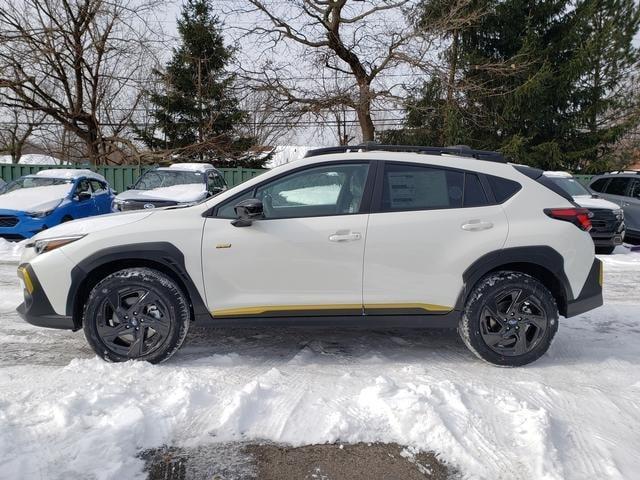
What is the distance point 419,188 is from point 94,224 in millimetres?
2646

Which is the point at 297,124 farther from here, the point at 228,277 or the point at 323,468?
the point at 323,468

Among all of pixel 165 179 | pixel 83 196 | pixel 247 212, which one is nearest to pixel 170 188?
pixel 165 179

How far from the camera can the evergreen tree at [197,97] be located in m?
25.6

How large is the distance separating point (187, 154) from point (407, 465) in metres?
22.9

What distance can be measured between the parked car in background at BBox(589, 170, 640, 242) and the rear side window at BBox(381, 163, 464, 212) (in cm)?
1032

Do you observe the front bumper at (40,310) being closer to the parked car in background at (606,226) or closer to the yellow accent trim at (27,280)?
the yellow accent trim at (27,280)

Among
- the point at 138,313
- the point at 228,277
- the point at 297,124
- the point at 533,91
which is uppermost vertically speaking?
the point at 533,91

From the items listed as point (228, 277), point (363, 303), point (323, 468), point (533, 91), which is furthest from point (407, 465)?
point (533, 91)

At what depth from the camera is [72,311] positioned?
4215 mm

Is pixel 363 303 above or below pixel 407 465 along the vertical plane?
above

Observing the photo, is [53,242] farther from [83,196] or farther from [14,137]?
[14,137]

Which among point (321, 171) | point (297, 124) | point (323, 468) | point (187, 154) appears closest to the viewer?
point (323, 468)

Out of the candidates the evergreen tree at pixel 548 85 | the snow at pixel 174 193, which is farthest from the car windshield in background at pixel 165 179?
the evergreen tree at pixel 548 85

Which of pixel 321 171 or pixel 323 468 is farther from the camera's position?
pixel 321 171
